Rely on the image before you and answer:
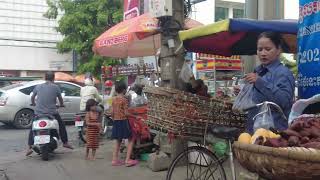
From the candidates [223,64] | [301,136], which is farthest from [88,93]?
[301,136]

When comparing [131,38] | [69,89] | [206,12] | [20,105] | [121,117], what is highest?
[206,12]

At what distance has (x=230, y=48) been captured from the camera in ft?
20.5

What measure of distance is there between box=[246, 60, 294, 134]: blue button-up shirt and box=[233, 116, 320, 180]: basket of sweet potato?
2.69 ft

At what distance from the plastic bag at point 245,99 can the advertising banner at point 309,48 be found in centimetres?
61

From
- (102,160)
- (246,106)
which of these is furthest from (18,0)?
(246,106)

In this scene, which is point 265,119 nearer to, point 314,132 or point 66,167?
point 314,132

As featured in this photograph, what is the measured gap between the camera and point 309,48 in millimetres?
4125

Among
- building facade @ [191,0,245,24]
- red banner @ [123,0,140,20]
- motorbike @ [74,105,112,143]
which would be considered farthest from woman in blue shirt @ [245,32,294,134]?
building facade @ [191,0,245,24]

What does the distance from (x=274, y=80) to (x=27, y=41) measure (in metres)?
31.0

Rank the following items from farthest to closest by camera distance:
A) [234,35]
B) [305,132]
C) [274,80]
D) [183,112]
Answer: [234,35] < [183,112] < [274,80] < [305,132]

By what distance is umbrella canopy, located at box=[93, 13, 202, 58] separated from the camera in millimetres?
7812

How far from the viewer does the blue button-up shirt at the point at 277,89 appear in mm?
3678

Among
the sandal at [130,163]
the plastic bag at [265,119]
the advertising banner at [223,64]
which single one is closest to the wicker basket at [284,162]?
the plastic bag at [265,119]

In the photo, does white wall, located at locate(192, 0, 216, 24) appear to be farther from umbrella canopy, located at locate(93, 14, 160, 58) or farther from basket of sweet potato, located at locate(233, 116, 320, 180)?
basket of sweet potato, located at locate(233, 116, 320, 180)
